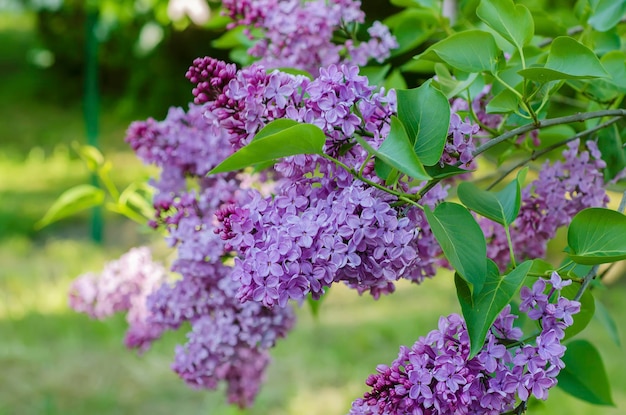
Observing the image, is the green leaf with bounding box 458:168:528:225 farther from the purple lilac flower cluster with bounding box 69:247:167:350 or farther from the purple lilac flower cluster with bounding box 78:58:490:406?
the purple lilac flower cluster with bounding box 69:247:167:350

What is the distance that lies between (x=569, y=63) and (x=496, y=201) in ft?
0.40

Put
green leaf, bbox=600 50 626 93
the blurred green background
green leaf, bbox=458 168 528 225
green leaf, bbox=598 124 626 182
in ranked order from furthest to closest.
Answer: the blurred green background < green leaf, bbox=598 124 626 182 < green leaf, bbox=600 50 626 93 < green leaf, bbox=458 168 528 225

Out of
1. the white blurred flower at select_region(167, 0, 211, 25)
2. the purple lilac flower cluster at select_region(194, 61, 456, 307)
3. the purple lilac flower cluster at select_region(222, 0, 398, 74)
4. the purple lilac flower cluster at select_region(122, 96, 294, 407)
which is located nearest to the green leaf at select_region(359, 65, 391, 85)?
the purple lilac flower cluster at select_region(222, 0, 398, 74)

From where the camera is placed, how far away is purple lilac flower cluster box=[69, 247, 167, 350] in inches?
44.9

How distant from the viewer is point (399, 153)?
53cm

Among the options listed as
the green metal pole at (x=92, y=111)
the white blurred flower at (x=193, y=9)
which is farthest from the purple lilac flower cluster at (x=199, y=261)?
the green metal pole at (x=92, y=111)

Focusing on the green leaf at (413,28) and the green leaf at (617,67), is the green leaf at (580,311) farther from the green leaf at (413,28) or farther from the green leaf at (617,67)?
the green leaf at (413,28)

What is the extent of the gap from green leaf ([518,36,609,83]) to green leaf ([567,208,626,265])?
10cm

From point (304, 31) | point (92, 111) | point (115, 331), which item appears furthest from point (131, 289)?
point (92, 111)

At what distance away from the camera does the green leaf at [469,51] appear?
25.9 inches

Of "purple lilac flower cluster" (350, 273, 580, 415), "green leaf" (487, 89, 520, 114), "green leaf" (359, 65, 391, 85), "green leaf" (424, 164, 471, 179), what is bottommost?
"purple lilac flower cluster" (350, 273, 580, 415)

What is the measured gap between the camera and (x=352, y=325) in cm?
304

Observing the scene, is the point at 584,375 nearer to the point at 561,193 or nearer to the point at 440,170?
the point at 561,193

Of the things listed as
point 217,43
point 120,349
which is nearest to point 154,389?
point 120,349
